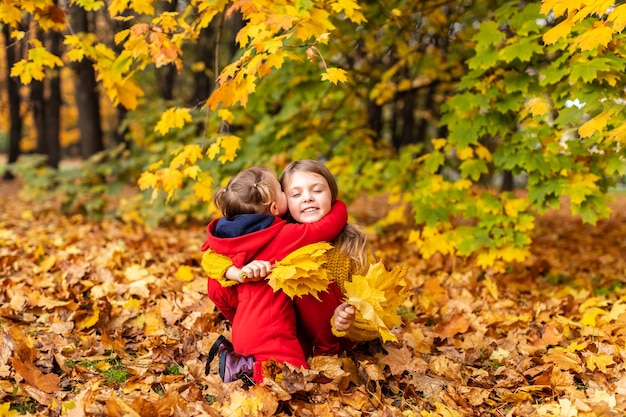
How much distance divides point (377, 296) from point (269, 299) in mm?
559

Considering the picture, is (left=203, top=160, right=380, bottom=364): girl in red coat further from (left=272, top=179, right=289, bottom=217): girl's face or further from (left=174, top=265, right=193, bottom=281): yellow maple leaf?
(left=174, top=265, right=193, bottom=281): yellow maple leaf

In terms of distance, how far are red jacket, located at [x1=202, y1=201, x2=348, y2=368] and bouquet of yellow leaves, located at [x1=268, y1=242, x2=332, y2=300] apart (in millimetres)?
100

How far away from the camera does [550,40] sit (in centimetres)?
334

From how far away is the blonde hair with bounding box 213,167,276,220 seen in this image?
2857 mm

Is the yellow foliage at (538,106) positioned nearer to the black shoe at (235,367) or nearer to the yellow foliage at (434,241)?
the yellow foliage at (434,241)

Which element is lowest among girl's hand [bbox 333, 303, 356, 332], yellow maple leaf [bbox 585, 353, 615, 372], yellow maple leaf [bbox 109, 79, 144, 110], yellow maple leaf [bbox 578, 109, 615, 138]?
yellow maple leaf [bbox 585, 353, 615, 372]

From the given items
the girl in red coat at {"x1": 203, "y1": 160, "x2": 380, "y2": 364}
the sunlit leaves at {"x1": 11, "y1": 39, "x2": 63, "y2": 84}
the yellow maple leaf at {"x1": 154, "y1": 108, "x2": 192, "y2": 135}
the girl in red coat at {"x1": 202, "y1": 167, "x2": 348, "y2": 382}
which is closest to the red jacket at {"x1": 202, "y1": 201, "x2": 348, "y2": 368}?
the girl in red coat at {"x1": 202, "y1": 167, "x2": 348, "y2": 382}

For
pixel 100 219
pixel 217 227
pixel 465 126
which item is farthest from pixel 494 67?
pixel 100 219

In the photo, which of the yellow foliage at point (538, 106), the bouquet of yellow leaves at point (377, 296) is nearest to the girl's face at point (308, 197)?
the bouquet of yellow leaves at point (377, 296)

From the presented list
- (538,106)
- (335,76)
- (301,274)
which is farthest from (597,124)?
(301,274)

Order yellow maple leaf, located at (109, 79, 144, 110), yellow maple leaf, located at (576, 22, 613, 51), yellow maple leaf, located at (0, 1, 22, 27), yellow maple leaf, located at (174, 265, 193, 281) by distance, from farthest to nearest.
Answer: yellow maple leaf, located at (174, 265, 193, 281) → yellow maple leaf, located at (109, 79, 144, 110) → yellow maple leaf, located at (0, 1, 22, 27) → yellow maple leaf, located at (576, 22, 613, 51)

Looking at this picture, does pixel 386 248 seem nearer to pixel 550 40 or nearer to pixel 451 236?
pixel 451 236

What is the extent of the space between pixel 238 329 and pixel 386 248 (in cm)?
370

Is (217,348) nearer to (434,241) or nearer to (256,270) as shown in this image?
(256,270)
